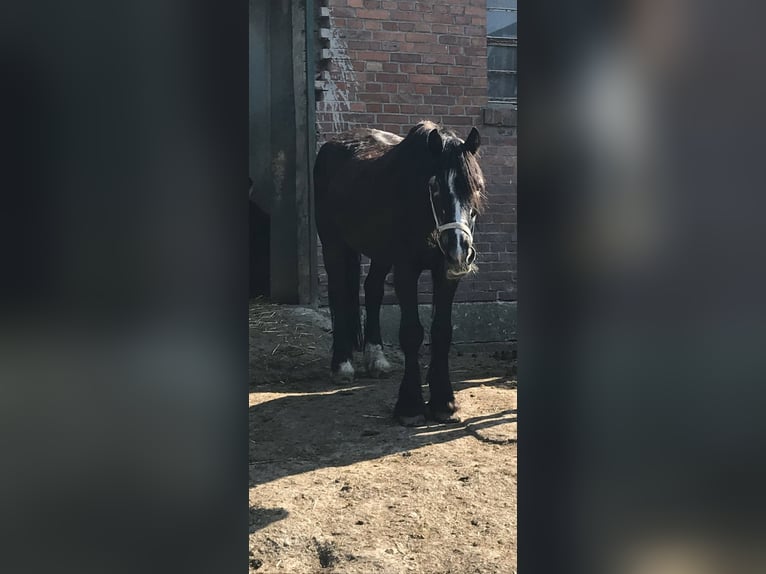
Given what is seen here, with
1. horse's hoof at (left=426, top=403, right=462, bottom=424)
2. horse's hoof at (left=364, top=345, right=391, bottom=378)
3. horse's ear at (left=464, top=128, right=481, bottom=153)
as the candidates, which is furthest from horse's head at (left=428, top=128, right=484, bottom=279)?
horse's hoof at (left=364, top=345, right=391, bottom=378)

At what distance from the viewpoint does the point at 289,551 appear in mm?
2330

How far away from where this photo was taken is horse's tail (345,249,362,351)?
5363 millimetres

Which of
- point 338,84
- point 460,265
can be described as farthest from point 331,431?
point 338,84

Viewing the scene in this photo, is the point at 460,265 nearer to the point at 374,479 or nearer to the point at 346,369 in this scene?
the point at 374,479

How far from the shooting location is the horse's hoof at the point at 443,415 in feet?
13.3

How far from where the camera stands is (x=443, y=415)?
4.05 m

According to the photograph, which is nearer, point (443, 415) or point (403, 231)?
point (443, 415)

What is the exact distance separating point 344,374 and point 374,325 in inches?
18.4
